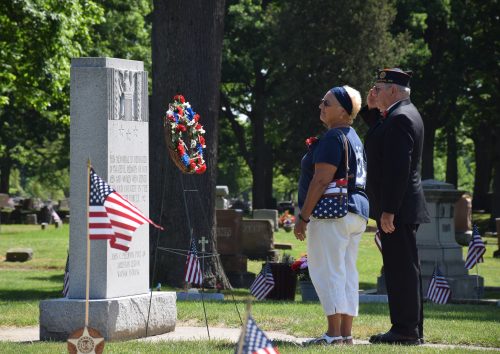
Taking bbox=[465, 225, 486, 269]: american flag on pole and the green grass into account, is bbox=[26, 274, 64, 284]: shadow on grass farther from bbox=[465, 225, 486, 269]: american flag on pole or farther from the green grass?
the green grass

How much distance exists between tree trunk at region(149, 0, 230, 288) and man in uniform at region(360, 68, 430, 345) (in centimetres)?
→ 754

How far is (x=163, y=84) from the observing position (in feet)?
54.5

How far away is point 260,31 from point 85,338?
4601cm

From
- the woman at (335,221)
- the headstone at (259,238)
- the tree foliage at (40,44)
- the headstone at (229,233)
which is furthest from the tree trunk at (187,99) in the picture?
the tree foliage at (40,44)

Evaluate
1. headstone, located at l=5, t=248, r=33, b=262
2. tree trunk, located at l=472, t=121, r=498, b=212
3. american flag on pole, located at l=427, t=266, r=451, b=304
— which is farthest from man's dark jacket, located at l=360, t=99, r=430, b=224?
tree trunk, located at l=472, t=121, r=498, b=212

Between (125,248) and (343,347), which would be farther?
(343,347)

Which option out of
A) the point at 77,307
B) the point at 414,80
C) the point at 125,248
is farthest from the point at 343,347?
the point at 414,80

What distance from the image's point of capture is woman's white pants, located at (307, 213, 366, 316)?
814cm

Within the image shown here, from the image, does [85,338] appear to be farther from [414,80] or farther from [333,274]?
[414,80]

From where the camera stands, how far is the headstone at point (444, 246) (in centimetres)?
2005

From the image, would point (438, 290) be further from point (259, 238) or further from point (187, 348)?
point (259, 238)

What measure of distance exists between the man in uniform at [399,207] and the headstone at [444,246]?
11.3 metres

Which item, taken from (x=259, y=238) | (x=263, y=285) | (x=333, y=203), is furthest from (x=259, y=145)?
(x=333, y=203)

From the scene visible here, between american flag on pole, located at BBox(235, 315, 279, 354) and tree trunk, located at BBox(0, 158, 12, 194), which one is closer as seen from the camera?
american flag on pole, located at BBox(235, 315, 279, 354)
